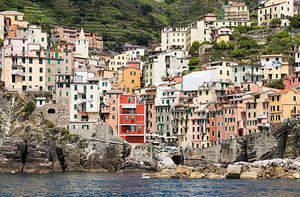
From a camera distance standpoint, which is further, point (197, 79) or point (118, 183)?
point (197, 79)

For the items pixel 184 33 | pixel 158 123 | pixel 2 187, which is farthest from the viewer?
pixel 184 33

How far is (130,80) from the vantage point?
12319cm

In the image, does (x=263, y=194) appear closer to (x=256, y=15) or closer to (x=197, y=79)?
(x=197, y=79)

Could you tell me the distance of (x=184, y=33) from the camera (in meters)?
141

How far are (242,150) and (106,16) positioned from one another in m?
90.1

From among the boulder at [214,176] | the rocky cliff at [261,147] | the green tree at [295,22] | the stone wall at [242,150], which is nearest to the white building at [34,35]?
the stone wall at [242,150]

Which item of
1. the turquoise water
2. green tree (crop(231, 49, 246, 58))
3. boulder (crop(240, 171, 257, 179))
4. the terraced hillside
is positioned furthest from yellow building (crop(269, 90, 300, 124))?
the terraced hillside

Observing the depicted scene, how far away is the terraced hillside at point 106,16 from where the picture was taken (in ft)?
557

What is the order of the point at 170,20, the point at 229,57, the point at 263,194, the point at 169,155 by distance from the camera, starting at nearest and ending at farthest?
the point at 263,194 → the point at 169,155 → the point at 229,57 → the point at 170,20

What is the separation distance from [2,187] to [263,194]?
896 inches

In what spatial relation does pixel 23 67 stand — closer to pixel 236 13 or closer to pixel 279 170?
pixel 279 170

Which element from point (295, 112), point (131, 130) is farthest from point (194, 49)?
point (295, 112)

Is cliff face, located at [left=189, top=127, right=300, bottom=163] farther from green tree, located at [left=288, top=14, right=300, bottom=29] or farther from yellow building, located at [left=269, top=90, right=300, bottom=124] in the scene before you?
green tree, located at [left=288, top=14, right=300, bottom=29]

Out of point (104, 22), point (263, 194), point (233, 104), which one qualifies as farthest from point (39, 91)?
point (104, 22)
